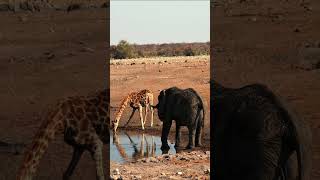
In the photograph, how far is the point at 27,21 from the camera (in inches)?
236

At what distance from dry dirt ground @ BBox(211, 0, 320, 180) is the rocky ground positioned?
2.88m

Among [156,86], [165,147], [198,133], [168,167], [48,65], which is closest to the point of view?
[48,65]

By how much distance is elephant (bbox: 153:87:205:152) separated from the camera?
36.0ft

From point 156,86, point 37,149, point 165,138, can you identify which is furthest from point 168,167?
point 156,86

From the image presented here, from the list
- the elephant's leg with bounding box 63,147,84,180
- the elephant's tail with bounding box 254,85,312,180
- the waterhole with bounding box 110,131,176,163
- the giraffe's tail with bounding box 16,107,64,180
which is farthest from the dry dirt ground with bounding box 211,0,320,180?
the waterhole with bounding box 110,131,176,163

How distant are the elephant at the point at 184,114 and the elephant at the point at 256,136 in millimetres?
4855

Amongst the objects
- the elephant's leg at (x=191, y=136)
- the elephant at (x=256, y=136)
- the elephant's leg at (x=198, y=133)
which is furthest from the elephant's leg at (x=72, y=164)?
the elephant's leg at (x=198, y=133)

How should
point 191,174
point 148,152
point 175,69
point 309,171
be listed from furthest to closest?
point 175,69 < point 148,152 < point 191,174 < point 309,171

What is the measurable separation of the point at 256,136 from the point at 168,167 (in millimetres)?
3569

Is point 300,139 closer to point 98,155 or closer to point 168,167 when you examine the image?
point 98,155

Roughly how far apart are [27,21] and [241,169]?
99.5 inches

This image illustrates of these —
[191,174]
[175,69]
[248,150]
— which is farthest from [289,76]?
[175,69]

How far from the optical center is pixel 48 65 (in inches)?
236

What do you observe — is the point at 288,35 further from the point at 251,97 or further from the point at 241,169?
the point at 241,169
